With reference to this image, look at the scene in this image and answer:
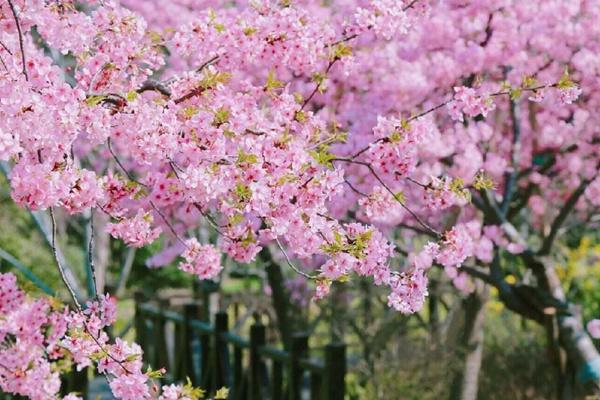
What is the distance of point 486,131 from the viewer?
8484 millimetres

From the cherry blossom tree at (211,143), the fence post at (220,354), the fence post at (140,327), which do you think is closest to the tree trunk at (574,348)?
the cherry blossom tree at (211,143)

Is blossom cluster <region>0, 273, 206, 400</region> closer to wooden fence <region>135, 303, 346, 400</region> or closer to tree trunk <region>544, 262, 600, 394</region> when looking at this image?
wooden fence <region>135, 303, 346, 400</region>

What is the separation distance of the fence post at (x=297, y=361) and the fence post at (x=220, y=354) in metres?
1.60

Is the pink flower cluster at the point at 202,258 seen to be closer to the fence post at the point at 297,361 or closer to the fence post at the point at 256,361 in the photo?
the fence post at the point at 297,361

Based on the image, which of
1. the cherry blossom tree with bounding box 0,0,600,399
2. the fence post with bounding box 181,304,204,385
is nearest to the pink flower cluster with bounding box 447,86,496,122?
the cherry blossom tree with bounding box 0,0,600,399

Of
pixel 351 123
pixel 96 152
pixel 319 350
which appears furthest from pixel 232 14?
pixel 96 152

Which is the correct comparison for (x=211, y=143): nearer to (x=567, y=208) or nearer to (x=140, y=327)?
(x=567, y=208)

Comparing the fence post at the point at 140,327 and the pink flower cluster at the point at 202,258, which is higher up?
the fence post at the point at 140,327

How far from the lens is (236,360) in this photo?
8102 millimetres

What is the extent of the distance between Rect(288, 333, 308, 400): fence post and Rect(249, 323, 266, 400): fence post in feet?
2.28

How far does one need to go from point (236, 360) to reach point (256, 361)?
17.5 inches

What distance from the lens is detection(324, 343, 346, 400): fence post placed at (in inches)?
252

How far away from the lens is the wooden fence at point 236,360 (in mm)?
6552

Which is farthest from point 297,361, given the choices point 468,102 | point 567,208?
point 468,102
